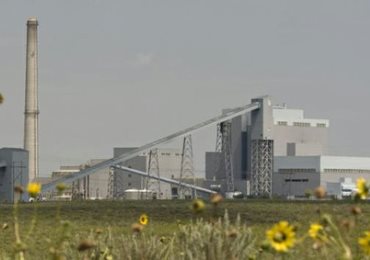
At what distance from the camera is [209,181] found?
472 ft

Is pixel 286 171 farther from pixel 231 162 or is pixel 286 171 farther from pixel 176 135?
pixel 176 135

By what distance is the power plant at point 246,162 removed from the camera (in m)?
131

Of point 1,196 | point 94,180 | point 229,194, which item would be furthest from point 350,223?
point 94,180

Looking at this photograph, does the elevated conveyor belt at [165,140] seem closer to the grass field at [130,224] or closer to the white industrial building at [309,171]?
the white industrial building at [309,171]

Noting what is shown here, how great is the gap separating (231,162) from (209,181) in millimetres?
9798

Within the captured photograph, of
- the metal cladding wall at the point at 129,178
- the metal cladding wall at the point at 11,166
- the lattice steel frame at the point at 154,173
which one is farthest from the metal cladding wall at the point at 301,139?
the metal cladding wall at the point at 11,166

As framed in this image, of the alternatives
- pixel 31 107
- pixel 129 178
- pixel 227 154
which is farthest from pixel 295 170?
pixel 31 107

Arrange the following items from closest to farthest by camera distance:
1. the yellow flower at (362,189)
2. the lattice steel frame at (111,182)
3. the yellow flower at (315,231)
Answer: the yellow flower at (362,189) < the yellow flower at (315,231) < the lattice steel frame at (111,182)

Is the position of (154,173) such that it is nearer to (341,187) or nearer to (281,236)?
(341,187)

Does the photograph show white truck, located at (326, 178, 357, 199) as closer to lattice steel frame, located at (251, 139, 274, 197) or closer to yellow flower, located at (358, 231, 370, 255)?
lattice steel frame, located at (251, 139, 274, 197)

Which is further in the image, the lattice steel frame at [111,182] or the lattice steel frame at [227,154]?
the lattice steel frame at [111,182]

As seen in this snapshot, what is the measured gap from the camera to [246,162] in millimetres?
140125

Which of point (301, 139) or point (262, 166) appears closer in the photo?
point (262, 166)

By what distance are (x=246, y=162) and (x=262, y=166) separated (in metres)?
7.10
